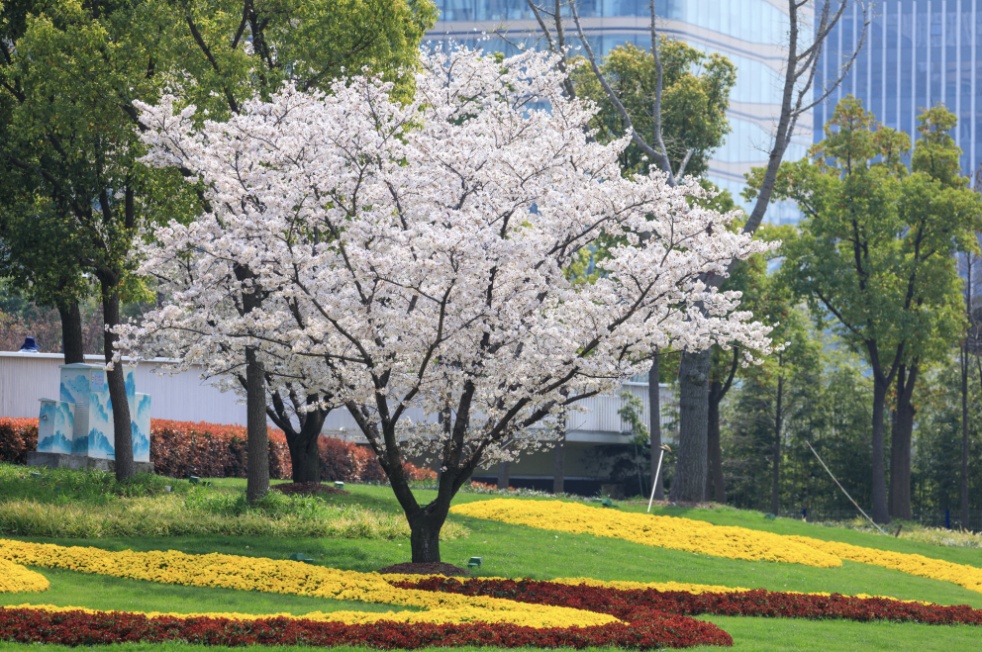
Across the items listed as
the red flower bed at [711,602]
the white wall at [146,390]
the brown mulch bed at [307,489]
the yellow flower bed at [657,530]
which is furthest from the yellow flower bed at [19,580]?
the white wall at [146,390]

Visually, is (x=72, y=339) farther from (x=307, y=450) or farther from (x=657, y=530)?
(x=657, y=530)

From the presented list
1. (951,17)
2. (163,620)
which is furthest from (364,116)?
(951,17)

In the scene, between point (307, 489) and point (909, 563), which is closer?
point (909, 563)

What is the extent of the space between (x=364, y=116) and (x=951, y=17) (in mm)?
143955

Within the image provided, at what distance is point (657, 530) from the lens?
21672 mm

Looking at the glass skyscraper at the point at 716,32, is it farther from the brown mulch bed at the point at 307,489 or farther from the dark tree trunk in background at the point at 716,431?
the brown mulch bed at the point at 307,489

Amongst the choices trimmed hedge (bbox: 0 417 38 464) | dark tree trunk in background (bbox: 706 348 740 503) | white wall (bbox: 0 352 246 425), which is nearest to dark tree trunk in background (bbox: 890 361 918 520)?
dark tree trunk in background (bbox: 706 348 740 503)

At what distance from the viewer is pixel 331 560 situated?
15523 mm

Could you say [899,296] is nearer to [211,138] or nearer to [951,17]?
[211,138]

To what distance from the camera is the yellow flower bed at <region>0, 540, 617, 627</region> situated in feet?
39.6

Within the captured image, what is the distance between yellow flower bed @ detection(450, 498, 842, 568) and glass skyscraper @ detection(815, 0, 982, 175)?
413 ft

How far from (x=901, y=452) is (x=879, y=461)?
1811 mm

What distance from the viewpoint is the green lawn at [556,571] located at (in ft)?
40.6

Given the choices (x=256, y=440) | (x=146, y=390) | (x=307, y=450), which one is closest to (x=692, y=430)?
(x=307, y=450)
